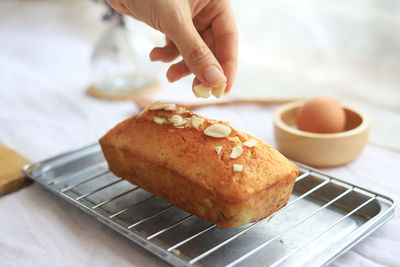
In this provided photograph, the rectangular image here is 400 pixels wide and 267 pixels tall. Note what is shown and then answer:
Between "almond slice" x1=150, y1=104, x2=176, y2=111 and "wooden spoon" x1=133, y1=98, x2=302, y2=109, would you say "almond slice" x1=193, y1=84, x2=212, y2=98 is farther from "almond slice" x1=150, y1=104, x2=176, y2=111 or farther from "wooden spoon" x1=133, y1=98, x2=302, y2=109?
"wooden spoon" x1=133, y1=98, x2=302, y2=109

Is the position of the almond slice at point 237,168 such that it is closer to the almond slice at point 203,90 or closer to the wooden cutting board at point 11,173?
the almond slice at point 203,90

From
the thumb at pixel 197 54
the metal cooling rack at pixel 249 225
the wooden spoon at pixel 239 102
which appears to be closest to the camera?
the metal cooling rack at pixel 249 225

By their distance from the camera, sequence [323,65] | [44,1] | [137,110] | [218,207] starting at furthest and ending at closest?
[44,1], [323,65], [137,110], [218,207]

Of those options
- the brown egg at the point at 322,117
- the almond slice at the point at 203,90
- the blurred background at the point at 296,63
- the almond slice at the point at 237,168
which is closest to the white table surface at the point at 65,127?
the blurred background at the point at 296,63

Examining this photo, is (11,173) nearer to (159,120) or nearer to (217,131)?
(159,120)

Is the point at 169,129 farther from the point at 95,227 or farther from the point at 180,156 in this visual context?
the point at 95,227

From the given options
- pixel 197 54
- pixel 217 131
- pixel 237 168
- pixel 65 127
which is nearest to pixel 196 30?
pixel 197 54

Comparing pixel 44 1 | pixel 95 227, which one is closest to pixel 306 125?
pixel 95 227
